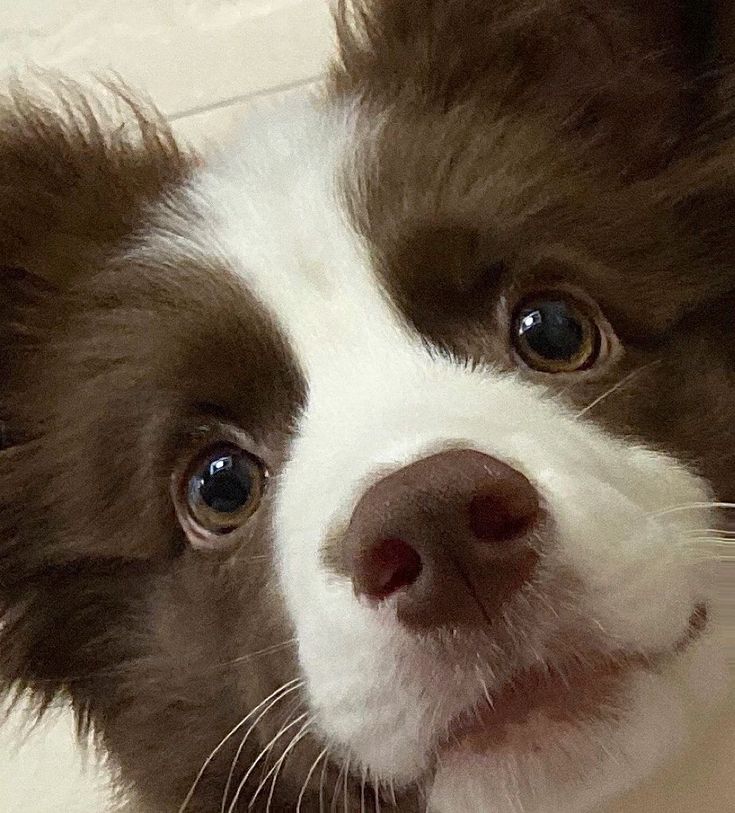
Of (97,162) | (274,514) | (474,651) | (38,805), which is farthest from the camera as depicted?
(38,805)

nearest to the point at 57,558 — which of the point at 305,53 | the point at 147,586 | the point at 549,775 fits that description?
the point at 147,586

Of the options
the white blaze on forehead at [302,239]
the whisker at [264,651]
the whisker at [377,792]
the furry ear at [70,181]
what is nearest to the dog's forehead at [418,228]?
the white blaze on forehead at [302,239]

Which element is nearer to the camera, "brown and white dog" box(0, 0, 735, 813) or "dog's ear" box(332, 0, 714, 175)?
"brown and white dog" box(0, 0, 735, 813)

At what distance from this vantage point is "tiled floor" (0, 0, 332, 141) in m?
2.17

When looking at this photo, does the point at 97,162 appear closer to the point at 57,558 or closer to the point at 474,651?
the point at 57,558

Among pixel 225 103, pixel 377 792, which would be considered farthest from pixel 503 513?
pixel 225 103

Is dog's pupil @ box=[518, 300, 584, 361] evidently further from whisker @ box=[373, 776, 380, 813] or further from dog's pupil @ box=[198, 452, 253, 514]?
whisker @ box=[373, 776, 380, 813]

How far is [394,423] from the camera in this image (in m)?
0.98

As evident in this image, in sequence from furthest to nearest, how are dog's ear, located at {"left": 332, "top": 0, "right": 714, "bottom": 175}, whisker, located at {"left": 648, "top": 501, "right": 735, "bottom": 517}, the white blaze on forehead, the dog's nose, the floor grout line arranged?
the floor grout line → dog's ear, located at {"left": 332, "top": 0, "right": 714, "bottom": 175} → the white blaze on forehead → whisker, located at {"left": 648, "top": 501, "right": 735, "bottom": 517} → the dog's nose

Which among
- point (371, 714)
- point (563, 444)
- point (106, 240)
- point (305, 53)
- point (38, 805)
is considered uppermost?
point (305, 53)

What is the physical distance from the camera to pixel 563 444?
990mm

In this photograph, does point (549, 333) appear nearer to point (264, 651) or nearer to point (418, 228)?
point (418, 228)

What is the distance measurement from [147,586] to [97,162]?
45 centimetres

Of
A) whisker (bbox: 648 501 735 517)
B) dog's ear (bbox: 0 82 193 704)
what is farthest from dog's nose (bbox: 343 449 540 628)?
dog's ear (bbox: 0 82 193 704)
